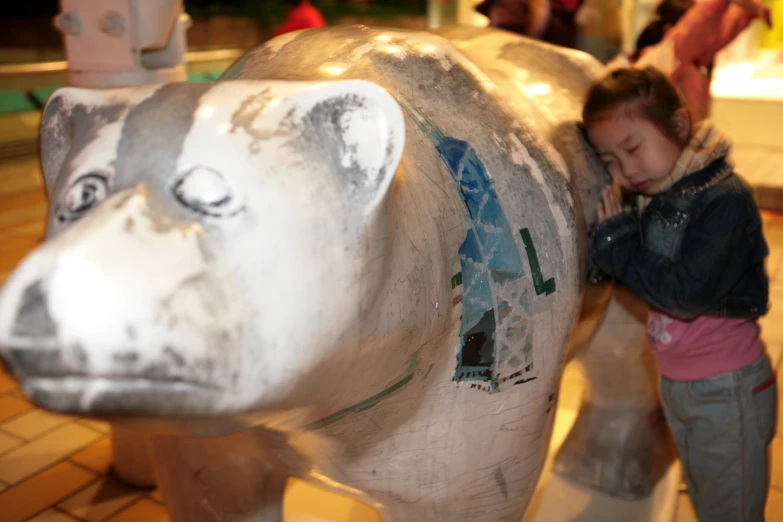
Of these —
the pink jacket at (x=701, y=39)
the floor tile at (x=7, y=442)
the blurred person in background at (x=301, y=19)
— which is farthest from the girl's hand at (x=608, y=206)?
the blurred person in background at (x=301, y=19)

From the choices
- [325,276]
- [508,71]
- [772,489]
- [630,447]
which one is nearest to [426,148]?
[325,276]

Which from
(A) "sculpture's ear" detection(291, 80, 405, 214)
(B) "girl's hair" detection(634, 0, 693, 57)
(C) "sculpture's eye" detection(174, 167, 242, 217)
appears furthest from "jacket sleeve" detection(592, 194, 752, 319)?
(B) "girl's hair" detection(634, 0, 693, 57)

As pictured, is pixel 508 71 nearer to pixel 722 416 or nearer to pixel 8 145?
pixel 722 416

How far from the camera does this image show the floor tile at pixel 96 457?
5.49ft

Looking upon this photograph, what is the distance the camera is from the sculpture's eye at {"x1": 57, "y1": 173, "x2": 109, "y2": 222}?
542mm

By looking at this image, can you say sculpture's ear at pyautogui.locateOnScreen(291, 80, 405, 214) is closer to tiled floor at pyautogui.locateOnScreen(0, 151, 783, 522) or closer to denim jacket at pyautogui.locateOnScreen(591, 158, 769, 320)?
denim jacket at pyautogui.locateOnScreen(591, 158, 769, 320)

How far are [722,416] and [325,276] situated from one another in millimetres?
796

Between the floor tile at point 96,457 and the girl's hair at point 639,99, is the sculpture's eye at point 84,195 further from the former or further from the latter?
the floor tile at point 96,457

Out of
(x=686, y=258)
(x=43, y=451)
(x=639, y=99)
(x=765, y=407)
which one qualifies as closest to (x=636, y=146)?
(x=639, y=99)

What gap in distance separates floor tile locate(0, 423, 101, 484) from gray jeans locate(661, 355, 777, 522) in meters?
1.34

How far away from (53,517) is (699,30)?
5.99ft

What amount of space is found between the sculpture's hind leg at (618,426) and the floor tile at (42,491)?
3.37 ft

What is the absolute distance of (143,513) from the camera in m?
1.52

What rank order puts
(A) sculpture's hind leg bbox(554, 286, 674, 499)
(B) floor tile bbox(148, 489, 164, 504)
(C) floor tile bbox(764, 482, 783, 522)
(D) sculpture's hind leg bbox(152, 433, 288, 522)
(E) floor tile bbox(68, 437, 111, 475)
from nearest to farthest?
(D) sculpture's hind leg bbox(152, 433, 288, 522), (A) sculpture's hind leg bbox(554, 286, 674, 499), (C) floor tile bbox(764, 482, 783, 522), (B) floor tile bbox(148, 489, 164, 504), (E) floor tile bbox(68, 437, 111, 475)
